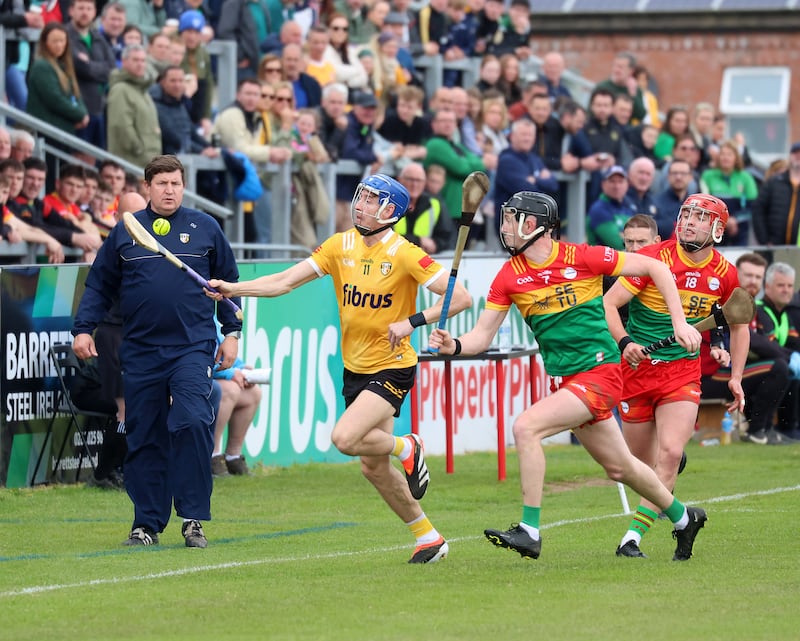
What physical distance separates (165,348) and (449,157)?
31.9 ft

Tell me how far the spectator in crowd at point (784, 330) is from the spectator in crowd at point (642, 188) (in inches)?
69.4

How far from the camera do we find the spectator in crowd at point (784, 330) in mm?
19250

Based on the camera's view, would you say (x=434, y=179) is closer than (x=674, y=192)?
Yes

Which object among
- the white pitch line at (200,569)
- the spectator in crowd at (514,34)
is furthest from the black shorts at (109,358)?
the spectator in crowd at (514,34)

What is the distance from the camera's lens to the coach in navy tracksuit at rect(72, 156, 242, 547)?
36.3ft

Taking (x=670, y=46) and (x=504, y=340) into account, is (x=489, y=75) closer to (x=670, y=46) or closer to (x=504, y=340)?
(x=504, y=340)

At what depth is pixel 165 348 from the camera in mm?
11117

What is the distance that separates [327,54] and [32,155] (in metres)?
5.69

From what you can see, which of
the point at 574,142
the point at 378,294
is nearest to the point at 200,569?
the point at 378,294

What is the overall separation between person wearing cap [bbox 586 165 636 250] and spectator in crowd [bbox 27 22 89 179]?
20.3 ft

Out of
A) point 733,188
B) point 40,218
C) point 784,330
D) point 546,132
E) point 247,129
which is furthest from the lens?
point 733,188

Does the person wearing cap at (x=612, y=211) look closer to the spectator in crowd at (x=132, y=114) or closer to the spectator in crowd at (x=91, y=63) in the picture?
the spectator in crowd at (x=132, y=114)

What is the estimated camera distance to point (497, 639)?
7.78 meters

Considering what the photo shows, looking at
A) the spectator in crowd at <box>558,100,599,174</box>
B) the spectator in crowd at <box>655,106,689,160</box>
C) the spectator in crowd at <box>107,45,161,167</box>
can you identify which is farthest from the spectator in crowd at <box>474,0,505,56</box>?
the spectator in crowd at <box>107,45,161,167</box>
